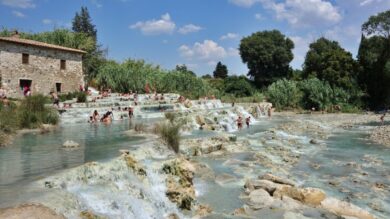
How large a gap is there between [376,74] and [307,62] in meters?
8.79

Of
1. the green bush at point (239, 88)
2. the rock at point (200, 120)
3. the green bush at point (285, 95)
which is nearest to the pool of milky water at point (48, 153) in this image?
the rock at point (200, 120)

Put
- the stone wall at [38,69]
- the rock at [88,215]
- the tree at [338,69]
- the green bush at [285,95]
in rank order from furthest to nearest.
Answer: the green bush at [285,95], the tree at [338,69], the stone wall at [38,69], the rock at [88,215]

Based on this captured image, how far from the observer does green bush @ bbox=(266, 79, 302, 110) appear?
45.7 m

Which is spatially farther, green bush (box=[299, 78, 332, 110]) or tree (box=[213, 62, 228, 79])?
tree (box=[213, 62, 228, 79])

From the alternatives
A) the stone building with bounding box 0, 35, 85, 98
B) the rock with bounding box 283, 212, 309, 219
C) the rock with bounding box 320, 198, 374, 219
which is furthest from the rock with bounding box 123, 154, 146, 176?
the stone building with bounding box 0, 35, 85, 98

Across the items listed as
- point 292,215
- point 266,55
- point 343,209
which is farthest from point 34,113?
point 266,55

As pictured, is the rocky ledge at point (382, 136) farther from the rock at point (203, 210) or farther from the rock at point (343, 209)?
the rock at point (203, 210)

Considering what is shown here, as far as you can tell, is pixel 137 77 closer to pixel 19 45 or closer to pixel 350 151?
pixel 19 45

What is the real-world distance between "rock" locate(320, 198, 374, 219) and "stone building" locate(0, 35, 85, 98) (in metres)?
25.1

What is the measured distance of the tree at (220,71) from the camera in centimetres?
8000

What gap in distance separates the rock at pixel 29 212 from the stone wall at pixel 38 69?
72.0ft

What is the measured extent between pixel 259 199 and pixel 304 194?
1.15 m

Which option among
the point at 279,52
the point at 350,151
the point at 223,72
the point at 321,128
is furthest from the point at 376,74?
the point at 223,72

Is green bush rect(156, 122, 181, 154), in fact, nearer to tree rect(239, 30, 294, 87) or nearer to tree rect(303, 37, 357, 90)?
tree rect(303, 37, 357, 90)
